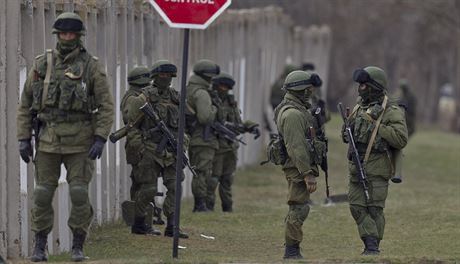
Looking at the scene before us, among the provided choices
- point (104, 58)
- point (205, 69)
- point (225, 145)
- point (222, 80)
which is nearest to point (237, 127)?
point (225, 145)

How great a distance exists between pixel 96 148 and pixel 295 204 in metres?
2.29

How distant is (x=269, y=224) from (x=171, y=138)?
336 cm

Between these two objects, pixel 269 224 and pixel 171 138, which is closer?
pixel 171 138

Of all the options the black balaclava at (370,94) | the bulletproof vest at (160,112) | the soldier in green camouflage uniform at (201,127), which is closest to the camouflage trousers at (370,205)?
the black balaclava at (370,94)

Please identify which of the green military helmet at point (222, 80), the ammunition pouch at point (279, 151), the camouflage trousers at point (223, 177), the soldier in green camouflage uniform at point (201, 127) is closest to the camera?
the ammunition pouch at point (279, 151)

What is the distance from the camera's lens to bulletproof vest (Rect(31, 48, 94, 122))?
1057 centimetres

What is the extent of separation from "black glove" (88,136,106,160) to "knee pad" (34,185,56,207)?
0.54m

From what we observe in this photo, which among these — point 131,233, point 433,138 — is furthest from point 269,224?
point 433,138

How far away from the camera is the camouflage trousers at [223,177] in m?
17.1

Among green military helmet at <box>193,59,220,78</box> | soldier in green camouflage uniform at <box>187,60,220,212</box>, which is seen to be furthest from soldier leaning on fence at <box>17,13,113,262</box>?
green military helmet at <box>193,59,220,78</box>

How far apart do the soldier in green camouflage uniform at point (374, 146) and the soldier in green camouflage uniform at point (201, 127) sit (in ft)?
12.6

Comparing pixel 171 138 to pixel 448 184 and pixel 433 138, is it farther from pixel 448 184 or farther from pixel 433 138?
pixel 433 138

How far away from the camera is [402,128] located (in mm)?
12031

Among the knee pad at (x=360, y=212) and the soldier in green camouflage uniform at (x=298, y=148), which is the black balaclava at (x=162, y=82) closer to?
the soldier in green camouflage uniform at (x=298, y=148)
